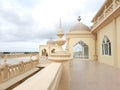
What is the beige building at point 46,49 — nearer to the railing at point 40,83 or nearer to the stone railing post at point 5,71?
the stone railing post at point 5,71

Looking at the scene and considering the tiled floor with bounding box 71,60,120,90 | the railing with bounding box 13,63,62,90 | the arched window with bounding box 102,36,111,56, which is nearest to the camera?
the railing with bounding box 13,63,62,90

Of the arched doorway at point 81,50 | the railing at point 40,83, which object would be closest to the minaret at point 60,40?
the railing at point 40,83

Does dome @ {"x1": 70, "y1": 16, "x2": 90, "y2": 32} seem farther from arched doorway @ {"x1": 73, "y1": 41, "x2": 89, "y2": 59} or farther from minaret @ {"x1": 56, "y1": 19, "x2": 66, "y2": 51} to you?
minaret @ {"x1": 56, "y1": 19, "x2": 66, "y2": 51}

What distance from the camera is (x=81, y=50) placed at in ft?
71.5

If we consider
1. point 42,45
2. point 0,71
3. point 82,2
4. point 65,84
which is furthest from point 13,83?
point 42,45

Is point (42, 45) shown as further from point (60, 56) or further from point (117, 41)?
point (60, 56)

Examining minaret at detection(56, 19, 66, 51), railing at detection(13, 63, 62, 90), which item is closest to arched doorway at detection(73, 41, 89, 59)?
minaret at detection(56, 19, 66, 51)

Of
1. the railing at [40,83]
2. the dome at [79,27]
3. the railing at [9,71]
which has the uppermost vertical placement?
the dome at [79,27]

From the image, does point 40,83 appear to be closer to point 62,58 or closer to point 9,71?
point 62,58

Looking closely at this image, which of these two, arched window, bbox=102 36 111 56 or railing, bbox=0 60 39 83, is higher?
arched window, bbox=102 36 111 56

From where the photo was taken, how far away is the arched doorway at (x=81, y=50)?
21.2m

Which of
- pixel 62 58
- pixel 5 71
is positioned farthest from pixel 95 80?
pixel 5 71

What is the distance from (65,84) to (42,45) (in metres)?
28.6

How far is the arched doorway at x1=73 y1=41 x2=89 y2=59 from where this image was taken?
835 inches
